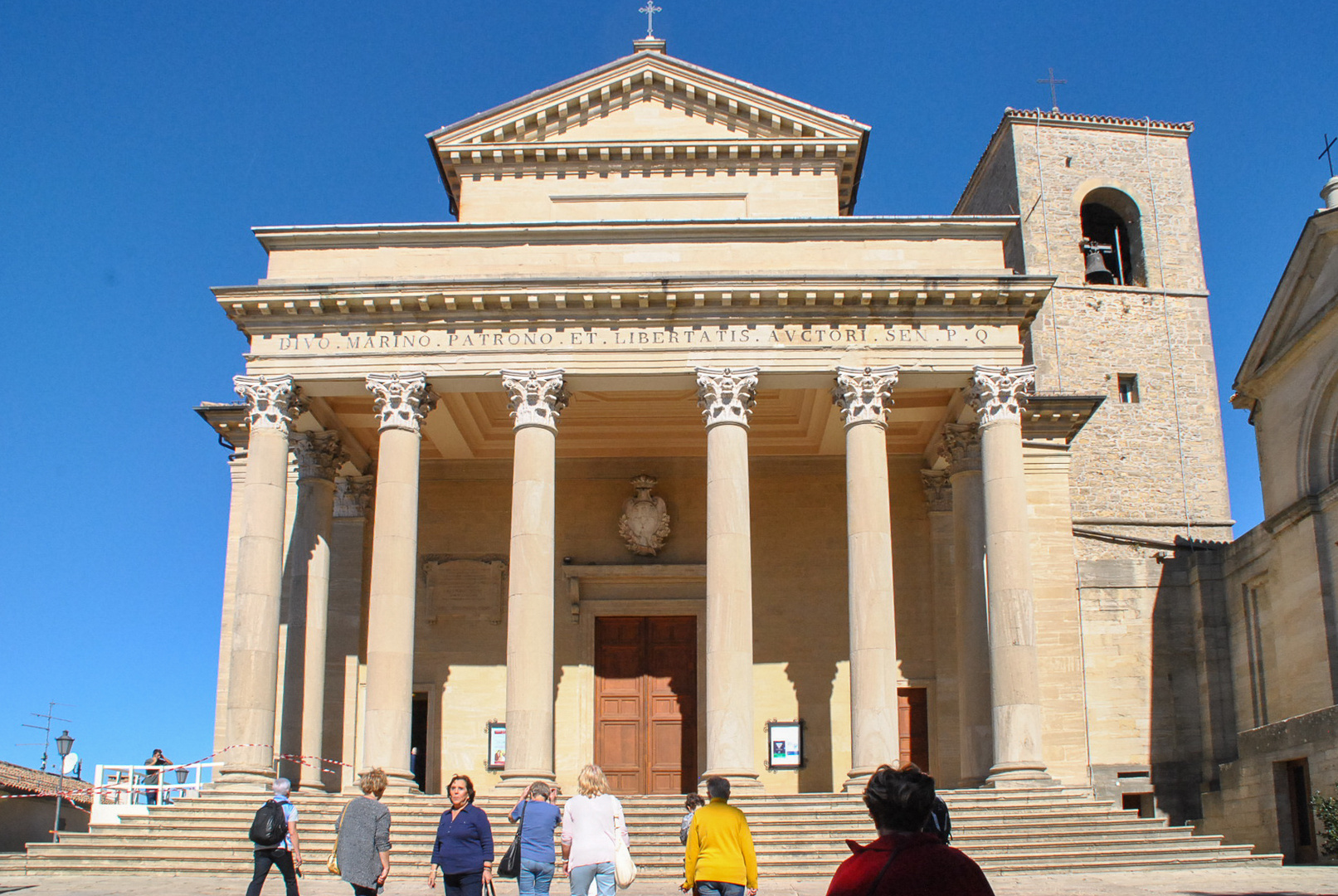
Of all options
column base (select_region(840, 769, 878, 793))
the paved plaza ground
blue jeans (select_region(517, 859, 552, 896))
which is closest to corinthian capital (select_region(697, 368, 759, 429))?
column base (select_region(840, 769, 878, 793))

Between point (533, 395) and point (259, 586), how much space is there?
5.66 m

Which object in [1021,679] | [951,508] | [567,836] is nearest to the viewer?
[567,836]

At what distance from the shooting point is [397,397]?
23.0 metres

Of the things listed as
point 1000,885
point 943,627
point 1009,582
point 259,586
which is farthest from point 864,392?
point 259,586

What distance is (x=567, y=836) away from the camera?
10.5 metres

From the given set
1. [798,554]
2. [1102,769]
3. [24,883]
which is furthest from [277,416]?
[1102,769]

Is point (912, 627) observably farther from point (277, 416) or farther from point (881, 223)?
point (277, 416)

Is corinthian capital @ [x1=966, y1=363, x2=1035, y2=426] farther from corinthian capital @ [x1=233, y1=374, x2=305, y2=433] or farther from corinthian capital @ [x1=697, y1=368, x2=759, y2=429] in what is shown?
corinthian capital @ [x1=233, y1=374, x2=305, y2=433]

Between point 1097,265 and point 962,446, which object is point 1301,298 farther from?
point 1097,265

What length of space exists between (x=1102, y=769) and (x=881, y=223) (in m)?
12.8

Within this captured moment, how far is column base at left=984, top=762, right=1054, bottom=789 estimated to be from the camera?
826 inches

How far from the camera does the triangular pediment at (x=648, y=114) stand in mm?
27641

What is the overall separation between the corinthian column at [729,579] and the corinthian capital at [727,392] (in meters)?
0.01

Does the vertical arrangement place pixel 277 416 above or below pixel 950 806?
above
